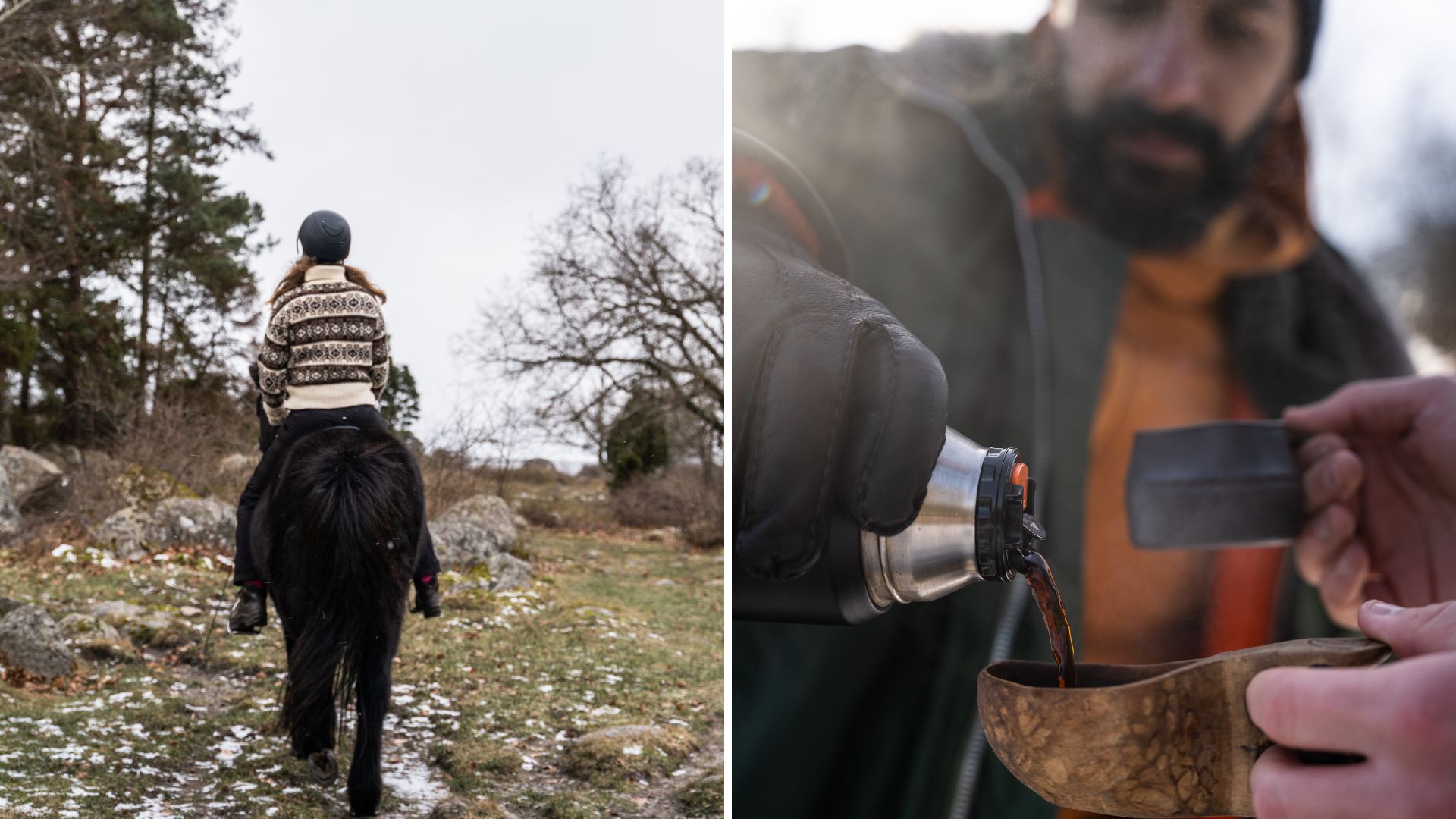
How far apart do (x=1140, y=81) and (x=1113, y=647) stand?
2.49 feet

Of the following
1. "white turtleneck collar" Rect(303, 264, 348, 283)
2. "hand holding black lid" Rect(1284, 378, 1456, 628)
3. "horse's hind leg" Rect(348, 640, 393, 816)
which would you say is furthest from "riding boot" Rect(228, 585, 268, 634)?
"hand holding black lid" Rect(1284, 378, 1456, 628)

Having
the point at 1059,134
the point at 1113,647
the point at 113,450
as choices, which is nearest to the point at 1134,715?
the point at 1113,647

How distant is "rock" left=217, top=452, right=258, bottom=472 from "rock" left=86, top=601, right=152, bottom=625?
0.46 meters

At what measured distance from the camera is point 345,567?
77.4 inches

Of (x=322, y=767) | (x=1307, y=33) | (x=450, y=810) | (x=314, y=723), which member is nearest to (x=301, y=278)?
(x=314, y=723)

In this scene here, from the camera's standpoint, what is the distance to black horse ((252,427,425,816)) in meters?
1.97

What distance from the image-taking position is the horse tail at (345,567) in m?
1.97

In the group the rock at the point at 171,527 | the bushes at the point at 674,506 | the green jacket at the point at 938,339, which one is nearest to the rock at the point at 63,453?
the rock at the point at 171,527

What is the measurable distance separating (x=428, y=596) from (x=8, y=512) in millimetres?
1762

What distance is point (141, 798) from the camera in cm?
208

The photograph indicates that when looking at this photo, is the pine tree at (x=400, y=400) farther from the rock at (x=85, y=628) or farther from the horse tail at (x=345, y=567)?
the horse tail at (x=345, y=567)

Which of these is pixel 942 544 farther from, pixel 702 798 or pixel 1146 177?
pixel 702 798

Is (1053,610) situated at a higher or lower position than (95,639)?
higher

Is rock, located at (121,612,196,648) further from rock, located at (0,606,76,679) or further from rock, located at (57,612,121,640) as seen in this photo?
rock, located at (0,606,76,679)
